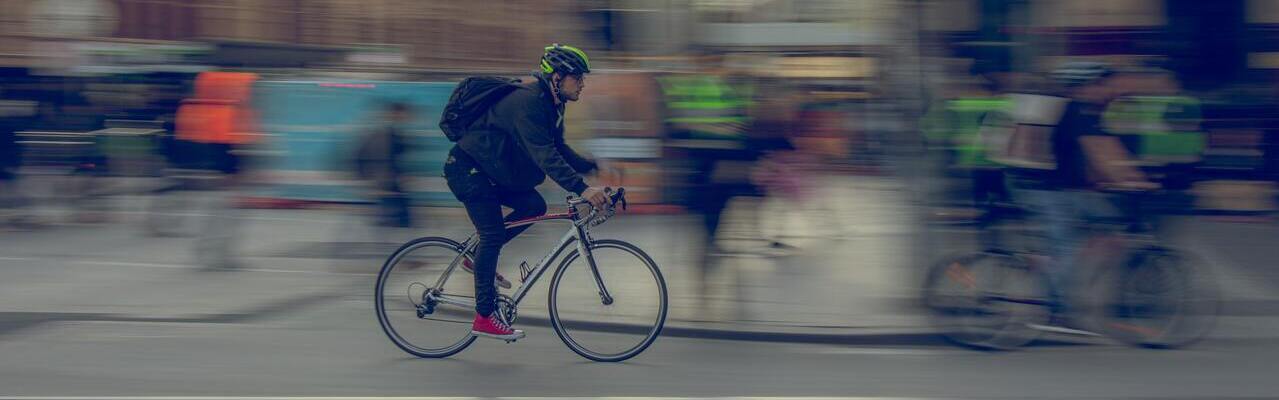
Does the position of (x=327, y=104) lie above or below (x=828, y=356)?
above

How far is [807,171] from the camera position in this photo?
12.0 meters

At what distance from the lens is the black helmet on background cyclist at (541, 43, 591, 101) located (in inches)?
247

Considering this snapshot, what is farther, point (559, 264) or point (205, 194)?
point (205, 194)

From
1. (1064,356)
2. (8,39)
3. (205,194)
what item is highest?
(8,39)

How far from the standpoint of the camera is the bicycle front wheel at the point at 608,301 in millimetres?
6398

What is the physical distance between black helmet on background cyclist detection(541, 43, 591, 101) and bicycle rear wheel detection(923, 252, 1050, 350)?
7.13 feet

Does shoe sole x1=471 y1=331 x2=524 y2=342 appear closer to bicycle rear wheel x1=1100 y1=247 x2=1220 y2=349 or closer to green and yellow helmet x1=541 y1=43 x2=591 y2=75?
green and yellow helmet x1=541 y1=43 x2=591 y2=75

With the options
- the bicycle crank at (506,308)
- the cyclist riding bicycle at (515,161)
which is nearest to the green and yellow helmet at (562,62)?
the cyclist riding bicycle at (515,161)

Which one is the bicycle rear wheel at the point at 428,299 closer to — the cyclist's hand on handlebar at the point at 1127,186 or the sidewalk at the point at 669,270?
the sidewalk at the point at 669,270

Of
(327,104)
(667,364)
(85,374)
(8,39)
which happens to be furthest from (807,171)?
(8,39)

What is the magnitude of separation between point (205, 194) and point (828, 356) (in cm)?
554

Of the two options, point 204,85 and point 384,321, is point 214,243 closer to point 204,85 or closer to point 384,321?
point 204,85

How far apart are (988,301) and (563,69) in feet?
8.01

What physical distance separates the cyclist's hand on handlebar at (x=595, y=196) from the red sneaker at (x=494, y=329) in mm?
783
